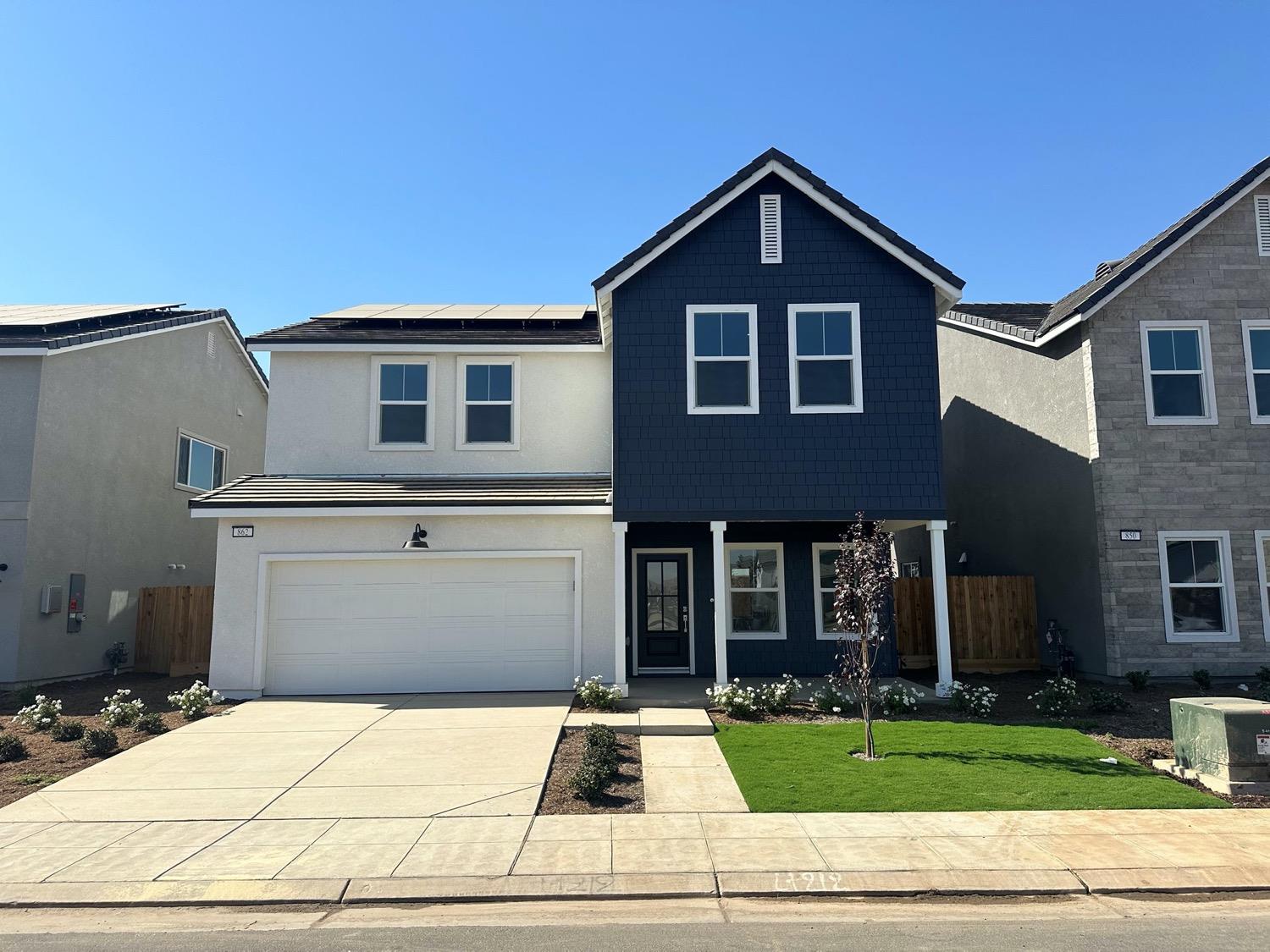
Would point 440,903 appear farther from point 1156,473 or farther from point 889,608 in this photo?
point 1156,473

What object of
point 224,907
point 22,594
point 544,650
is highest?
point 22,594

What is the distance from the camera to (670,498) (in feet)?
42.7

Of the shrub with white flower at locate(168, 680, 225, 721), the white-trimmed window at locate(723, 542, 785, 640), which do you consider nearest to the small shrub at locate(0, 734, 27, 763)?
the shrub with white flower at locate(168, 680, 225, 721)

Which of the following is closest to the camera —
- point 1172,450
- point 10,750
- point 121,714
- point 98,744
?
point 10,750

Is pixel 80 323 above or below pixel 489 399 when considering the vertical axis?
above

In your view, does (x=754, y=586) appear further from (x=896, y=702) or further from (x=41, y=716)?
(x=41, y=716)

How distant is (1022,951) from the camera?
16.9 feet

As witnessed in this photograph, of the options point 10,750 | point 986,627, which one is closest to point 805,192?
point 986,627

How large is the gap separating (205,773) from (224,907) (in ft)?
12.2

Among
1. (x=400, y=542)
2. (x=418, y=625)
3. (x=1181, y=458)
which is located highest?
(x=1181, y=458)

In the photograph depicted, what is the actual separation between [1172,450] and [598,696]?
10.3m

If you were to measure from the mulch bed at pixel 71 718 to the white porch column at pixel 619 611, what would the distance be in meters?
5.77

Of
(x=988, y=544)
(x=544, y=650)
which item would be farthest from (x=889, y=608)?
(x=544, y=650)

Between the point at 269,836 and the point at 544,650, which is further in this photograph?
the point at 544,650
